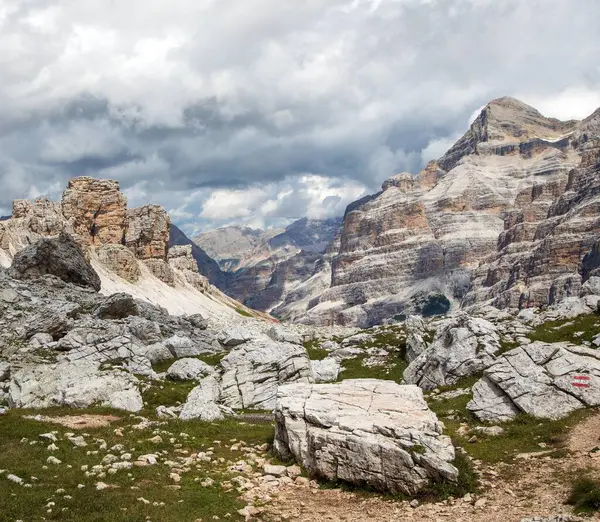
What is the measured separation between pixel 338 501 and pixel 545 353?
17.1 m

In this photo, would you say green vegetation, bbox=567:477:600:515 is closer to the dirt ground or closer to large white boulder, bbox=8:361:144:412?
the dirt ground

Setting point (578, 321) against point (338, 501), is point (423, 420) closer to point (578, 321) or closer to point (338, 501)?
point (338, 501)

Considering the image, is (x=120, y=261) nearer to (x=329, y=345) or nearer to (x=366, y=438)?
(x=329, y=345)

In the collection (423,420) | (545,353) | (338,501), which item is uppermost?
(545,353)

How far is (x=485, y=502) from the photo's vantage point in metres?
18.8

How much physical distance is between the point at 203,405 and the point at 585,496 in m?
22.4

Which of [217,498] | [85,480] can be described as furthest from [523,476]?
[85,480]

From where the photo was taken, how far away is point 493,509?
18.3 meters

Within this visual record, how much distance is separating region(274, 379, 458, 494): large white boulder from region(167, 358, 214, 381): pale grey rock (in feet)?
67.5

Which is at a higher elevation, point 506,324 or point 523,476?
point 506,324

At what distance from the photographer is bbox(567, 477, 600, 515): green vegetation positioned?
16719 mm

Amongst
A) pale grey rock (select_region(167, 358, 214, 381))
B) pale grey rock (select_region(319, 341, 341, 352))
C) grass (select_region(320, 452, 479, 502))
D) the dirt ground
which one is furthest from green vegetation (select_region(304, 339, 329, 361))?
the dirt ground

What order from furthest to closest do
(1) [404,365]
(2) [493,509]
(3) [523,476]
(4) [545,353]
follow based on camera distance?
(1) [404,365] → (4) [545,353] → (3) [523,476] → (2) [493,509]

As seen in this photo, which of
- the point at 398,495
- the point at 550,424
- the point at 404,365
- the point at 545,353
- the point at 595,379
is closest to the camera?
the point at 398,495
